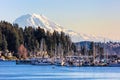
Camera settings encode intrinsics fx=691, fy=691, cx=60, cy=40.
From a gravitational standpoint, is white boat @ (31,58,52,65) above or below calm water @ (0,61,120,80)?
above

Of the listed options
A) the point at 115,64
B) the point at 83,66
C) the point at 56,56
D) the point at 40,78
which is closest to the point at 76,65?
the point at 83,66

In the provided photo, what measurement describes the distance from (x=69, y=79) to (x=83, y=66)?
5421 centimetres

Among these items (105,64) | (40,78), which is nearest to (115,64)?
(105,64)

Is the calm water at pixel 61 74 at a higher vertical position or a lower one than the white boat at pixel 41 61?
lower

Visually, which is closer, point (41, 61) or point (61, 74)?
point (61, 74)

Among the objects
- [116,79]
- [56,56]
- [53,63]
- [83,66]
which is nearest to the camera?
[116,79]

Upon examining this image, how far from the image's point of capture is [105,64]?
162 m

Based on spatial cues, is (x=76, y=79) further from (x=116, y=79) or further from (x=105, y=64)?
(x=105, y=64)

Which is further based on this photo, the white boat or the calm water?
the white boat

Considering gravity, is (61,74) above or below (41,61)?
below

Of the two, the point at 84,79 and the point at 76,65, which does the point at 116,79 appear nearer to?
the point at 84,79

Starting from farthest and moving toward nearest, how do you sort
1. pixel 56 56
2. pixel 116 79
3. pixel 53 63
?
pixel 56 56 → pixel 53 63 → pixel 116 79

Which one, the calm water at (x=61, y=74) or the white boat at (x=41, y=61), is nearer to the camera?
the calm water at (x=61, y=74)

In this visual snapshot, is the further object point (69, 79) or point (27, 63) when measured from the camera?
point (27, 63)
